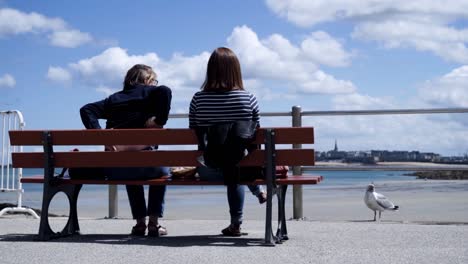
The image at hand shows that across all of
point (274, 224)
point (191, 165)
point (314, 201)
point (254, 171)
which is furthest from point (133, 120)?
point (314, 201)

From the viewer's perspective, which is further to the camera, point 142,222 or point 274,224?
point 274,224

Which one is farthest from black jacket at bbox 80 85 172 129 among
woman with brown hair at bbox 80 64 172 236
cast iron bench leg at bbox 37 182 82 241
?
cast iron bench leg at bbox 37 182 82 241

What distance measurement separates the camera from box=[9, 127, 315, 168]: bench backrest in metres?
6.01

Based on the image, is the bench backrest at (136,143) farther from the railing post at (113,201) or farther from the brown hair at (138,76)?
the railing post at (113,201)

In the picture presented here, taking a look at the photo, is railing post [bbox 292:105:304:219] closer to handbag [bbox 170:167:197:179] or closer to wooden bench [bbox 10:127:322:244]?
wooden bench [bbox 10:127:322:244]

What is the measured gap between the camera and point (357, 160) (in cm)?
922

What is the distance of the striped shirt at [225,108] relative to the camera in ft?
20.0

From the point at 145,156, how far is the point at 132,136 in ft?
0.61

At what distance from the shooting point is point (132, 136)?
6.25 metres

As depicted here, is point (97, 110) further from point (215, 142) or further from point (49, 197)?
point (215, 142)

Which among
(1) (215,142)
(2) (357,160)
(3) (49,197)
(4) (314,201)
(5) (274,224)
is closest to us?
(1) (215,142)

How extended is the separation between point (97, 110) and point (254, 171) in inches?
58.0

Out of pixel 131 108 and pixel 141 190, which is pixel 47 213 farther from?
pixel 131 108

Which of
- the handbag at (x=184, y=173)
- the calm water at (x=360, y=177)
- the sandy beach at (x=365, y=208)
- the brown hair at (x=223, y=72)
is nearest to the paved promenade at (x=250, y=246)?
the handbag at (x=184, y=173)
